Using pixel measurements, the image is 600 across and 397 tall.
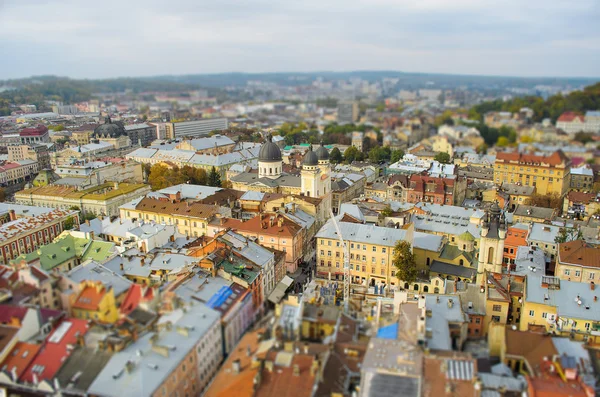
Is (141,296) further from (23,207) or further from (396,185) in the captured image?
→ (396,185)

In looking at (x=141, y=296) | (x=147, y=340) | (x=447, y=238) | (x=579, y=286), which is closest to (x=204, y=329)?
(x=147, y=340)

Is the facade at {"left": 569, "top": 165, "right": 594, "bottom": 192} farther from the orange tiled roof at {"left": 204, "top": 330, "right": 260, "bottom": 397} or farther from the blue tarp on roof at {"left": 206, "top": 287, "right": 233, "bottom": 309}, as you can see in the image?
the orange tiled roof at {"left": 204, "top": 330, "right": 260, "bottom": 397}

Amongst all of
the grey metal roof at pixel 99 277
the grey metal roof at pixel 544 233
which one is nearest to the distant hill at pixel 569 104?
the grey metal roof at pixel 544 233

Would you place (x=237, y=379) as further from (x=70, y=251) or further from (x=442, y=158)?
(x=442, y=158)

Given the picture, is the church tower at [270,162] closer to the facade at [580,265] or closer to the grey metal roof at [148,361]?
the facade at [580,265]

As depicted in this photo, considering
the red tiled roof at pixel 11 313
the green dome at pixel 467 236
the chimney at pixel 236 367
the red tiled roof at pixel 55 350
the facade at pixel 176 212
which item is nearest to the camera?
the chimney at pixel 236 367

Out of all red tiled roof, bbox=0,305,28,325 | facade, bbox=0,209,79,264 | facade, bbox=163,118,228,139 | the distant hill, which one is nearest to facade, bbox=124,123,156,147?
facade, bbox=163,118,228,139
